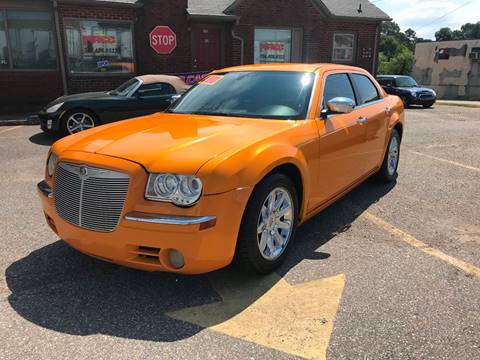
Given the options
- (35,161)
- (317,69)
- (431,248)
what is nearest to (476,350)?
(431,248)

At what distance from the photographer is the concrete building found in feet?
138

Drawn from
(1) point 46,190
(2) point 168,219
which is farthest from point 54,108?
(2) point 168,219

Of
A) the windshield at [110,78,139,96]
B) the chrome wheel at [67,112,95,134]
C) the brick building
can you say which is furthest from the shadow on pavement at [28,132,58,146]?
the brick building

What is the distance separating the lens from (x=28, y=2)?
517 inches

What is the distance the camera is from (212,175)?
2.77m

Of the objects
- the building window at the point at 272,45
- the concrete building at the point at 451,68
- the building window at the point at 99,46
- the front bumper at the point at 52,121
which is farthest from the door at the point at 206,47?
the concrete building at the point at 451,68

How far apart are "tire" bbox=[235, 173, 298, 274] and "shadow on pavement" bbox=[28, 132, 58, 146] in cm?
677

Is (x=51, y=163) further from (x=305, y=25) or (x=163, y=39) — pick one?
(x=305, y=25)

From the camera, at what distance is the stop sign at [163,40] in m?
14.9

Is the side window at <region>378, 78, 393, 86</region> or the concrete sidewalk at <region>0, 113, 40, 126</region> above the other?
the side window at <region>378, 78, 393, 86</region>

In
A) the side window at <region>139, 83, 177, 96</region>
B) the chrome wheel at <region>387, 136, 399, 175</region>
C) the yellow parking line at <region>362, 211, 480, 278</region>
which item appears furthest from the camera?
the side window at <region>139, 83, 177, 96</region>

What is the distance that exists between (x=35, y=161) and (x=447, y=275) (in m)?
6.46

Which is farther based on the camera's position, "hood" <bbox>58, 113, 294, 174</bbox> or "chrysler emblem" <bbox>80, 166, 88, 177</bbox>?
"chrysler emblem" <bbox>80, 166, 88, 177</bbox>

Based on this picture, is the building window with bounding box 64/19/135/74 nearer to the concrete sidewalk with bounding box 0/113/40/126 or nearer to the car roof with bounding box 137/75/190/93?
the concrete sidewalk with bounding box 0/113/40/126
